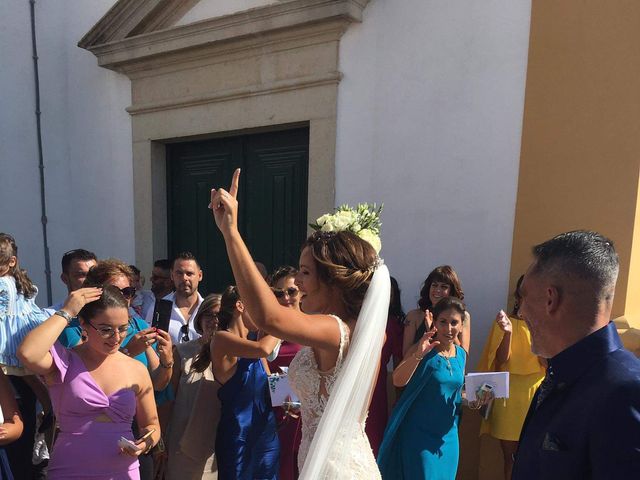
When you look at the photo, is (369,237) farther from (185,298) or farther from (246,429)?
(185,298)

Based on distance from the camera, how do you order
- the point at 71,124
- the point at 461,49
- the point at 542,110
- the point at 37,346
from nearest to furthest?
the point at 37,346 → the point at 542,110 → the point at 461,49 → the point at 71,124

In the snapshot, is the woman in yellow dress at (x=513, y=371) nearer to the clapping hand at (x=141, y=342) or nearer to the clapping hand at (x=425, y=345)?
the clapping hand at (x=425, y=345)

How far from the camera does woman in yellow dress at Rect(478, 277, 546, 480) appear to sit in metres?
3.63

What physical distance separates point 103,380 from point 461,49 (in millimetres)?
3398

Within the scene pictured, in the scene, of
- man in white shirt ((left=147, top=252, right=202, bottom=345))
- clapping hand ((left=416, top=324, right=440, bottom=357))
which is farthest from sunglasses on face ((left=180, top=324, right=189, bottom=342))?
clapping hand ((left=416, top=324, right=440, bottom=357))

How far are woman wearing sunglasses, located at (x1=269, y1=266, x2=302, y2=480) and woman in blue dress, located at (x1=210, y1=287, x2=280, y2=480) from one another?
268 mm

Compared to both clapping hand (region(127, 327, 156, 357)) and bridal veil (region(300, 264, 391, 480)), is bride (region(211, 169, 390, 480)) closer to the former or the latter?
bridal veil (region(300, 264, 391, 480))

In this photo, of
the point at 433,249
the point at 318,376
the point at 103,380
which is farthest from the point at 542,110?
the point at 103,380

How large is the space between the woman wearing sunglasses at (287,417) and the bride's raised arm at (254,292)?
4.77 feet

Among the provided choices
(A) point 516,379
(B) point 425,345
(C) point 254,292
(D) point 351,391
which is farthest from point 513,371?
(C) point 254,292

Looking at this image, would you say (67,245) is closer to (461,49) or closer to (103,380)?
(103,380)

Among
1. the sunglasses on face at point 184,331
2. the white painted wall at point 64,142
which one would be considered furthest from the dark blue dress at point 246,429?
the white painted wall at point 64,142

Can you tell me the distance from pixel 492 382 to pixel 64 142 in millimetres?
5627

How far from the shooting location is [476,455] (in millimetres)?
4113
